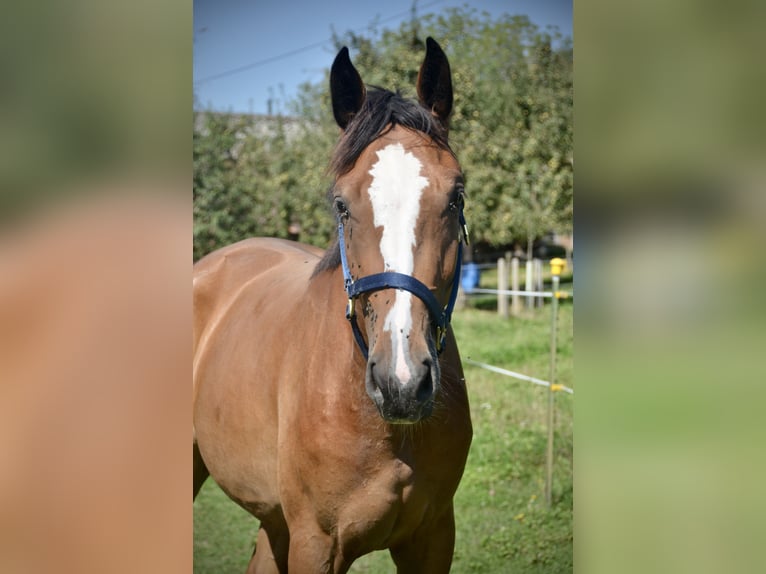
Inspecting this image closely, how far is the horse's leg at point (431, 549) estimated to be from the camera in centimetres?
187

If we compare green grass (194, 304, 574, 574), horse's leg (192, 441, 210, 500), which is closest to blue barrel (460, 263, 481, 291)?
green grass (194, 304, 574, 574)

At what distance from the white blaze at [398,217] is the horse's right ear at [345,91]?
23 centimetres

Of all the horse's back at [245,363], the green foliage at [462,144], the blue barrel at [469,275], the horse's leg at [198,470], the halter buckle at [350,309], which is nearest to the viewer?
the halter buckle at [350,309]

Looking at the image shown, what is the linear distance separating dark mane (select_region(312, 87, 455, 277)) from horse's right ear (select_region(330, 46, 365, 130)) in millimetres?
44

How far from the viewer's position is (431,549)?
1872 mm

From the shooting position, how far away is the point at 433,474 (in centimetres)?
172

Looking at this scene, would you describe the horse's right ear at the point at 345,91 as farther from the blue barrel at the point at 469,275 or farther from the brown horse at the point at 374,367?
the blue barrel at the point at 469,275

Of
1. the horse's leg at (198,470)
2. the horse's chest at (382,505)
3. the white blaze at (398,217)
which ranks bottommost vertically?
the horse's leg at (198,470)
